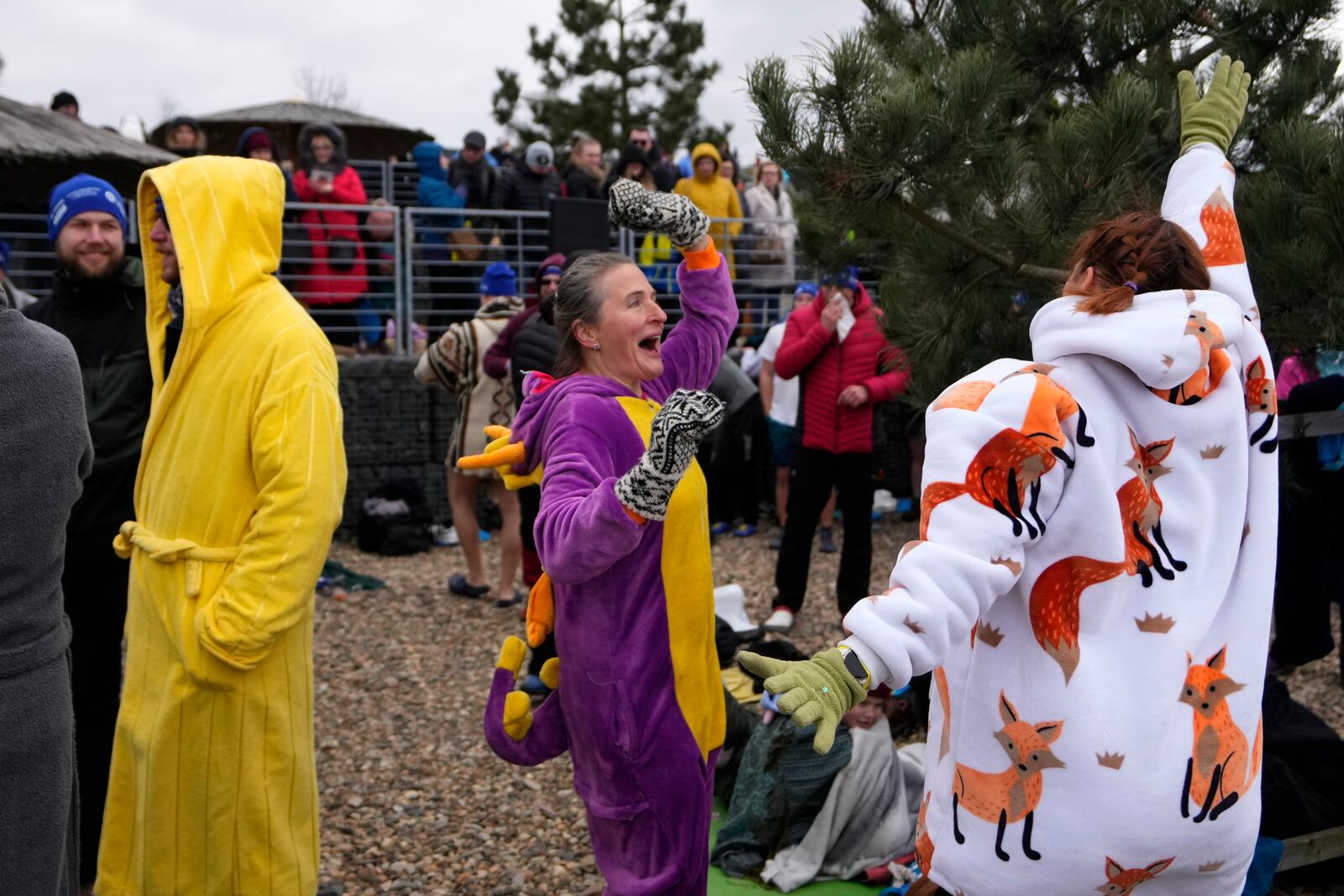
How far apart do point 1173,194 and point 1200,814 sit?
132 cm

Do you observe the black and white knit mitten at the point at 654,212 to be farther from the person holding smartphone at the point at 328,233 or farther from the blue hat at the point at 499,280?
the person holding smartphone at the point at 328,233

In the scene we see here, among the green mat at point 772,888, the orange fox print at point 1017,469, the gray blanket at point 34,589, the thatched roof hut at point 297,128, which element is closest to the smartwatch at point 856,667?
the orange fox print at point 1017,469

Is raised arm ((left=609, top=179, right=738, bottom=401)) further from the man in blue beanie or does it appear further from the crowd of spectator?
the crowd of spectator

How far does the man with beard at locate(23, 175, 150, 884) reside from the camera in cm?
354

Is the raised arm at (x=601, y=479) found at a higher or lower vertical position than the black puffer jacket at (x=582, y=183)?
lower

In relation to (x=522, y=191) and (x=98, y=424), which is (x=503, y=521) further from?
(x=522, y=191)

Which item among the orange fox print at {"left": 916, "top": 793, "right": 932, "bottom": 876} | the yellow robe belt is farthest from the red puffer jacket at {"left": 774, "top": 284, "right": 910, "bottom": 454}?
the orange fox print at {"left": 916, "top": 793, "right": 932, "bottom": 876}

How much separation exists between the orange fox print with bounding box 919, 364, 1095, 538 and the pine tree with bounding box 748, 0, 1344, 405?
1.45m

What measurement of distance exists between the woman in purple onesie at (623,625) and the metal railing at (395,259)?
19.8 ft

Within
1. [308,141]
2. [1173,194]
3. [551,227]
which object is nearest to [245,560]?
[1173,194]

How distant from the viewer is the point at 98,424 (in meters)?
3.53

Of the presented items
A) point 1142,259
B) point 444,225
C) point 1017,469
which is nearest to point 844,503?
point 1142,259

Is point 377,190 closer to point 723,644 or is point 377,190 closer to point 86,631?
point 723,644

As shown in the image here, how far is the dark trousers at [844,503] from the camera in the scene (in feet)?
20.1
